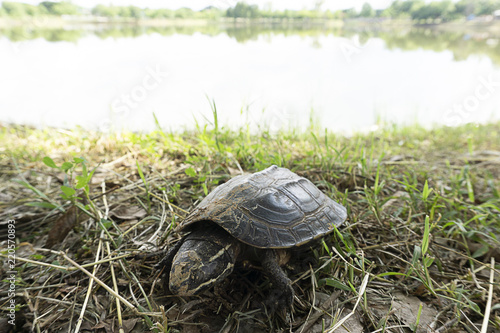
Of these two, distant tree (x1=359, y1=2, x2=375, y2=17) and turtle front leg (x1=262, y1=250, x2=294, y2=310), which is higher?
distant tree (x1=359, y1=2, x2=375, y2=17)

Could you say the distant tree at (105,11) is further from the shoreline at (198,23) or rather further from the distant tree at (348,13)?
the distant tree at (348,13)

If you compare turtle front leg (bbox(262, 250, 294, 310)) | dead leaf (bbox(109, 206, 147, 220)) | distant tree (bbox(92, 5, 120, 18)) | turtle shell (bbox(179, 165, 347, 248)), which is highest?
distant tree (bbox(92, 5, 120, 18))

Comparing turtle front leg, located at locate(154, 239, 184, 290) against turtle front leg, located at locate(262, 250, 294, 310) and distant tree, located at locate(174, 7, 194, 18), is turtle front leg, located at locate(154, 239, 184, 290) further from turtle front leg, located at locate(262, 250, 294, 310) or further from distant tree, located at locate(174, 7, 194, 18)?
distant tree, located at locate(174, 7, 194, 18)

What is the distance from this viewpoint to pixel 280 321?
1.60m

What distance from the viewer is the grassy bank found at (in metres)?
1.60

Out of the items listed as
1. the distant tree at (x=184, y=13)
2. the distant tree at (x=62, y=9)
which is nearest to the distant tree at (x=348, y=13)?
the distant tree at (x=184, y=13)

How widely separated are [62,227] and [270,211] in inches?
66.3

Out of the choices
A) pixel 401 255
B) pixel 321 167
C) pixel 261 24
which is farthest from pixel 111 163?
pixel 261 24

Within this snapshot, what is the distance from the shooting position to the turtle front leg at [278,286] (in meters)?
1.59

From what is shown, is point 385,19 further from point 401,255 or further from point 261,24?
point 401,255

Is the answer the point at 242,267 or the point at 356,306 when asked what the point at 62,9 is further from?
the point at 356,306

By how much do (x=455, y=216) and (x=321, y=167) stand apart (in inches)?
51.6

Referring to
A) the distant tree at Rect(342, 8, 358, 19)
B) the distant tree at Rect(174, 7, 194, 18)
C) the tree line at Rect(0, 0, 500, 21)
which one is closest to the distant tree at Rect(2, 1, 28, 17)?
the tree line at Rect(0, 0, 500, 21)

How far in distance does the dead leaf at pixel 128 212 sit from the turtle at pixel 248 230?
0.75m
